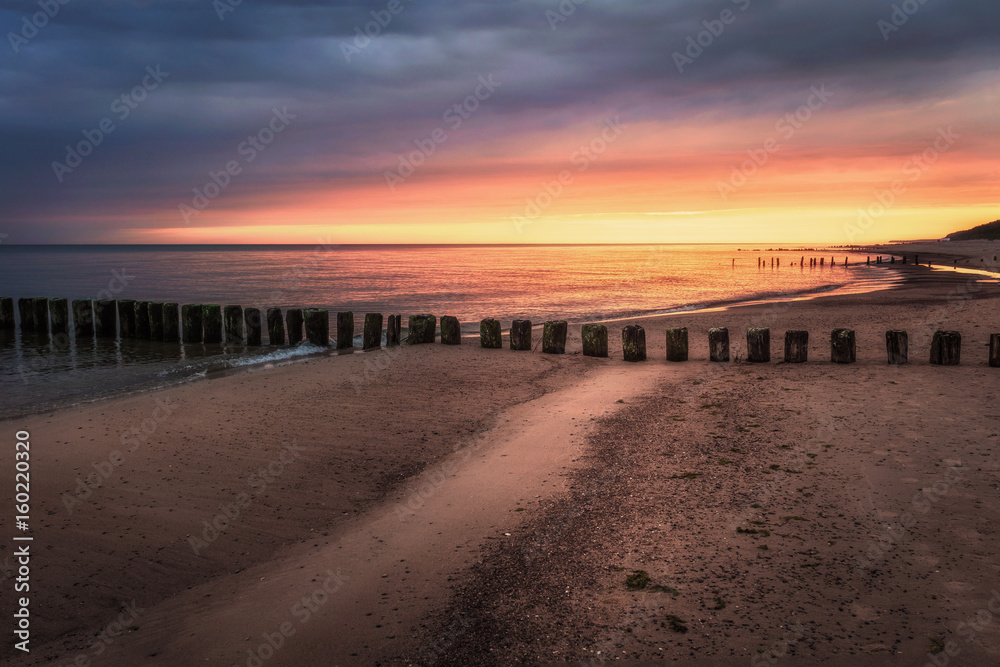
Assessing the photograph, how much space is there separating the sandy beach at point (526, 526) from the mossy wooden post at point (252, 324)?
25.4 ft

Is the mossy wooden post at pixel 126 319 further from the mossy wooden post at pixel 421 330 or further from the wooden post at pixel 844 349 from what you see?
the wooden post at pixel 844 349

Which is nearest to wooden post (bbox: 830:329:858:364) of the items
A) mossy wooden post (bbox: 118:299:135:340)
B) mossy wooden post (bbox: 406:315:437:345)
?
mossy wooden post (bbox: 406:315:437:345)

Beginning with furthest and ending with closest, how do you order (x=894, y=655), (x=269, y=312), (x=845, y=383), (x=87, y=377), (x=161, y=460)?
(x=269, y=312)
(x=87, y=377)
(x=845, y=383)
(x=161, y=460)
(x=894, y=655)

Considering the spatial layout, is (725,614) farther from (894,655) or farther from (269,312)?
(269,312)

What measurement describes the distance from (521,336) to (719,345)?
4685mm

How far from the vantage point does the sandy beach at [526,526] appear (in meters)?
3.65

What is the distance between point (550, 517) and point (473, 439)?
2791mm

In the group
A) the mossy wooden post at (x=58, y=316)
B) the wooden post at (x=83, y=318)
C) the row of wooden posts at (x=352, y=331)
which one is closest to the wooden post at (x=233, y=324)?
the row of wooden posts at (x=352, y=331)

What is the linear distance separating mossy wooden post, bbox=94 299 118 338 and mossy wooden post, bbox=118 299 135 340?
0.48 meters

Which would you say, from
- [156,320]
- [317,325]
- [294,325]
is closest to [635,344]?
[317,325]

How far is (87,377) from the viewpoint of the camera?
13352 millimetres

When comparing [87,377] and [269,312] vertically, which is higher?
[269,312]

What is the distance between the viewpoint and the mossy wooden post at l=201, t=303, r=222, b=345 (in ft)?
59.7

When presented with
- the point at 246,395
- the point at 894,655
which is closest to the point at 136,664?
the point at 894,655
